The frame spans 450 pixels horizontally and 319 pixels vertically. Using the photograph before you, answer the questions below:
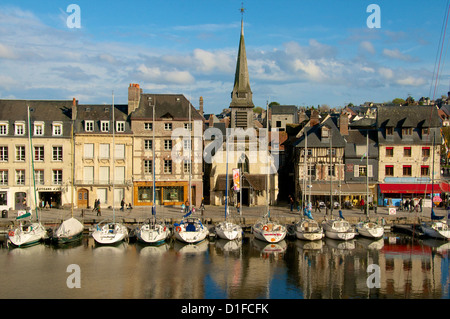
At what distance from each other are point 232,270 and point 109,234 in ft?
40.2

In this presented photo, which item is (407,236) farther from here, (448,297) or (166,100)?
(166,100)

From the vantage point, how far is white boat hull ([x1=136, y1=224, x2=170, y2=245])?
41.0 metres

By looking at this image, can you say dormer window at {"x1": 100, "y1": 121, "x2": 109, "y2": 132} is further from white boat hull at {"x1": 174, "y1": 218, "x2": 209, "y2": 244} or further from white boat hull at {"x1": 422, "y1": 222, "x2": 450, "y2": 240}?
white boat hull at {"x1": 422, "y1": 222, "x2": 450, "y2": 240}

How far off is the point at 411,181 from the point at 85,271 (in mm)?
36167

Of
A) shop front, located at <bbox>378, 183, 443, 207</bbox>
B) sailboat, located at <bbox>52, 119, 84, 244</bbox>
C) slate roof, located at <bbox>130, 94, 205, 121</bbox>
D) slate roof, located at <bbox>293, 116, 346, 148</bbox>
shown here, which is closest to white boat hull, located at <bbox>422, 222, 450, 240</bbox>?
shop front, located at <bbox>378, 183, 443, 207</bbox>

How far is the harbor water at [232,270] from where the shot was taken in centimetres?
2898

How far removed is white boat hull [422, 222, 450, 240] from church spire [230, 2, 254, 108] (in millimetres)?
21719

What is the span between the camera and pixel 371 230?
43250mm

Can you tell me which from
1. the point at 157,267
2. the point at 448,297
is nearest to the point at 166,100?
the point at 157,267

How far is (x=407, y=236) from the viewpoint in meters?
45.1

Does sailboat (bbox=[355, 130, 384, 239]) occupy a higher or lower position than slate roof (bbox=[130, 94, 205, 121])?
lower

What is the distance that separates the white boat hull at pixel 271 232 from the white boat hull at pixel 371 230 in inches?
271
